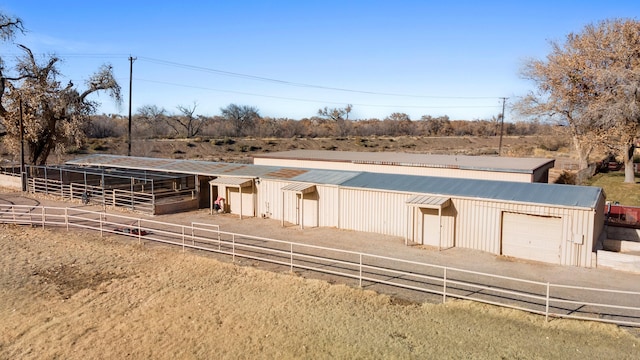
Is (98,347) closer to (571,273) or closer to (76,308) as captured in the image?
(76,308)

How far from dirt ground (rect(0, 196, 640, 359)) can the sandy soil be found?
0.03 metres

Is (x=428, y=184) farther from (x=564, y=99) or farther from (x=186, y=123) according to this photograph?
(x=186, y=123)

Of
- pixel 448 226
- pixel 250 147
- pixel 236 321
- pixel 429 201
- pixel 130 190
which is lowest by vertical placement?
pixel 236 321

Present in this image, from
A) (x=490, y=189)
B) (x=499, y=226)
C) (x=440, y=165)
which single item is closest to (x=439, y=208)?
(x=499, y=226)

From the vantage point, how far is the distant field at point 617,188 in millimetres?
29578

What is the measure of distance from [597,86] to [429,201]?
2503 centimetres

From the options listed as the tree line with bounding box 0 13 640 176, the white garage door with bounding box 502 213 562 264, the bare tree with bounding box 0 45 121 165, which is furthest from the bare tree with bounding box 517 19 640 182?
the bare tree with bounding box 0 45 121 165

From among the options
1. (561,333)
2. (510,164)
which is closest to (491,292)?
(561,333)

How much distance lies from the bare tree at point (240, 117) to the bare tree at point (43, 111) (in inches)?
2418

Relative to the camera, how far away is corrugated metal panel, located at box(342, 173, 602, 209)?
56.1 feet

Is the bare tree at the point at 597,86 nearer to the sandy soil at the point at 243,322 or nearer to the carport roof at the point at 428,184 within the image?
the carport roof at the point at 428,184

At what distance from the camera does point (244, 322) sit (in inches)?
445

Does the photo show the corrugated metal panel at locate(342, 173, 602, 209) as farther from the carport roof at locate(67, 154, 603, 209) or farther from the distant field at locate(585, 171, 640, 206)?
the distant field at locate(585, 171, 640, 206)

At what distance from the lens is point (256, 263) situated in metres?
15.8
